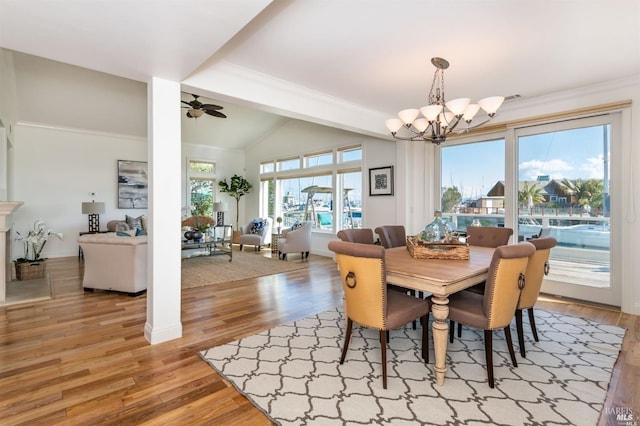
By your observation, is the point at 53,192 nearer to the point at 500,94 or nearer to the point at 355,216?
the point at 355,216

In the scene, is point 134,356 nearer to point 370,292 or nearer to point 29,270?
point 370,292

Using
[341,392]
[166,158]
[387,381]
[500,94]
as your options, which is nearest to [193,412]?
[341,392]

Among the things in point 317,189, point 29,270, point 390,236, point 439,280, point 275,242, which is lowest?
point 29,270

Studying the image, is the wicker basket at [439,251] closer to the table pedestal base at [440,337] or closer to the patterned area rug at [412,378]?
the table pedestal base at [440,337]

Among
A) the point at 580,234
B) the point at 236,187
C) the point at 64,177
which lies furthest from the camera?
the point at 236,187

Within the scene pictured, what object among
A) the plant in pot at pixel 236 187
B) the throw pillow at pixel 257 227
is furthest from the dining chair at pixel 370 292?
the plant in pot at pixel 236 187

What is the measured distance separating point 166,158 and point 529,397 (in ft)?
10.6

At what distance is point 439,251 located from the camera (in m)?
2.63

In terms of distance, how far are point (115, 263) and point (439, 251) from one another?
155 inches

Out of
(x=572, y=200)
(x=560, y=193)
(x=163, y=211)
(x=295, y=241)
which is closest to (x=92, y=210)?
(x=295, y=241)

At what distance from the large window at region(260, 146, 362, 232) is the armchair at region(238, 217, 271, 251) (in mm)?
747

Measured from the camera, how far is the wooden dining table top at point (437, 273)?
198cm

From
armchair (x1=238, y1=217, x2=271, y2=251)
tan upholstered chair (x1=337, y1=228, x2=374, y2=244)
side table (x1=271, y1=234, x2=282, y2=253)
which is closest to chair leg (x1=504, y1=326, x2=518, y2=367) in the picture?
tan upholstered chair (x1=337, y1=228, x2=374, y2=244)

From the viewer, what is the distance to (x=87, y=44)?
6.79ft
